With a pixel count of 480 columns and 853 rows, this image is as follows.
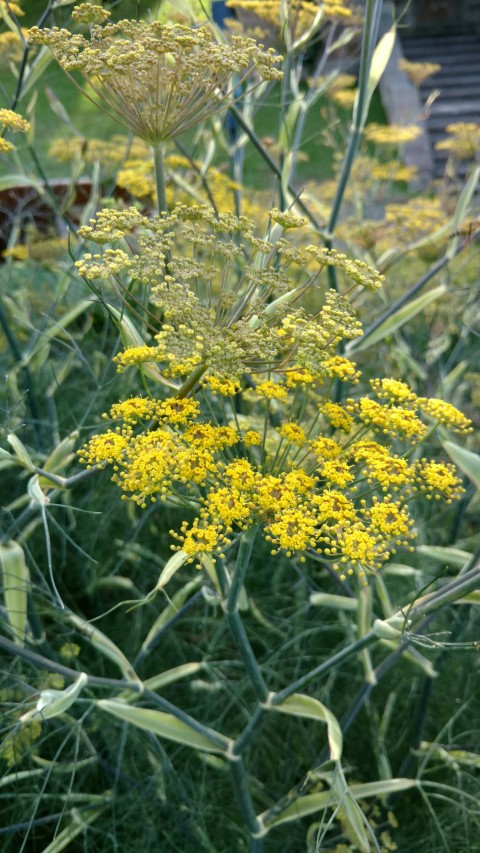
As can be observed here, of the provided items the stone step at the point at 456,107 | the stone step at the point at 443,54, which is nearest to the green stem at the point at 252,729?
the stone step at the point at 456,107

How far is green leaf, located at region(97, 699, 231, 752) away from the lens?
1748 millimetres

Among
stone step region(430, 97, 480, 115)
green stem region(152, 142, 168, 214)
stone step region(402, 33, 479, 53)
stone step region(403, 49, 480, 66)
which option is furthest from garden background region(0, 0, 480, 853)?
stone step region(402, 33, 479, 53)

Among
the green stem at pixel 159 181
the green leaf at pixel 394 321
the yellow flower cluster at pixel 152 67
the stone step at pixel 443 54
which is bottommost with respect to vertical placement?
the green leaf at pixel 394 321

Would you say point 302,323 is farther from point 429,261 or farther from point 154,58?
point 429,261

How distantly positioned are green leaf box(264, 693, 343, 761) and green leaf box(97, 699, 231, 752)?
17 centimetres

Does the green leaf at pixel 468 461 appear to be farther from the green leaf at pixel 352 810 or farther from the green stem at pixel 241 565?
the green leaf at pixel 352 810

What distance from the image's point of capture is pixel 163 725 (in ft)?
5.82

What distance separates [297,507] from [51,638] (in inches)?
63.5

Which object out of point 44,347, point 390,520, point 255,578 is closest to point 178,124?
point 390,520

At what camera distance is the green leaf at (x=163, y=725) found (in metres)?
1.75

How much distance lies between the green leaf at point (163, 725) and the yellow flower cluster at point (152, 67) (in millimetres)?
1152

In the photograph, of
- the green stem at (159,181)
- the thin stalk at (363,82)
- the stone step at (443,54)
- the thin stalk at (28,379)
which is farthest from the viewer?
the stone step at (443,54)

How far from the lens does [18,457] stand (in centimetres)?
156

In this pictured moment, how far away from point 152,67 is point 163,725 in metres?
1.30
